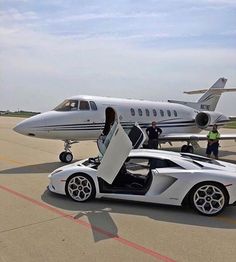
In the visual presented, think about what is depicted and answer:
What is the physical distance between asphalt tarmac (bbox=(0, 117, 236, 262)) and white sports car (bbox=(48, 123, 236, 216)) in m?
0.24

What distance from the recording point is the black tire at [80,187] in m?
7.40

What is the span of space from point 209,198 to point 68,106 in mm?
8523

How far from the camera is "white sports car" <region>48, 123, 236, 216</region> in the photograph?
266 inches

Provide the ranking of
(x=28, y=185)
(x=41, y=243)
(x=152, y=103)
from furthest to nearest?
(x=152, y=103) < (x=28, y=185) < (x=41, y=243)

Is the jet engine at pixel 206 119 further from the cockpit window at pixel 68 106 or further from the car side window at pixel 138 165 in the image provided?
the car side window at pixel 138 165

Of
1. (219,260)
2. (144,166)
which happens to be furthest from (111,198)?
(219,260)

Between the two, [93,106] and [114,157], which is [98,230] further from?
[93,106]

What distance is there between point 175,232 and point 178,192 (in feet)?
3.84

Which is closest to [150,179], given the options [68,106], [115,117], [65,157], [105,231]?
[105,231]

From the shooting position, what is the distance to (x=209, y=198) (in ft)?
22.3

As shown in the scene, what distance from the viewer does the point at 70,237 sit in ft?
17.7

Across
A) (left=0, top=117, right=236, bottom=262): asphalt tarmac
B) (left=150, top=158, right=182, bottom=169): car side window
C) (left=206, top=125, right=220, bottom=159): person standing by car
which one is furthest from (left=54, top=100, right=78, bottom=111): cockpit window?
(left=150, top=158, right=182, bottom=169): car side window

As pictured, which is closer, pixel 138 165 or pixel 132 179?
pixel 132 179

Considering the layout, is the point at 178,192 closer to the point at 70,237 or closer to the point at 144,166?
the point at 144,166
